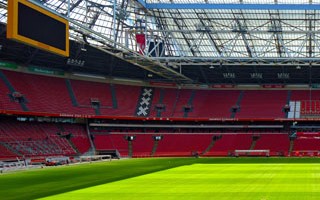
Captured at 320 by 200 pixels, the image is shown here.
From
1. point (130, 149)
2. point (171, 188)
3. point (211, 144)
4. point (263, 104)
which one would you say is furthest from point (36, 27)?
point (263, 104)

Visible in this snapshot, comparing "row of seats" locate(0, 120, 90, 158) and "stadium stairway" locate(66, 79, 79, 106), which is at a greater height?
"stadium stairway" locate(66, 79, 79, 106)

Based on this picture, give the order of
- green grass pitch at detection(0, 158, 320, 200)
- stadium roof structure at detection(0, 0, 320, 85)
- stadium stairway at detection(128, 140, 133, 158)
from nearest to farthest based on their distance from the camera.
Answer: green grass pitch at detection(0, 158, 320, 200)
stadium roof structure at detection(0, 0, 320, 85)
stadium stairway at detection(128, 140, 133, 158)

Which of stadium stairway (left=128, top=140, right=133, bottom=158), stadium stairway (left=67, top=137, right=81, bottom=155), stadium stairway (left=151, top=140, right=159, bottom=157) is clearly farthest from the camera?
stadium stairway (left=151, top=140, right=159, bottom=157)

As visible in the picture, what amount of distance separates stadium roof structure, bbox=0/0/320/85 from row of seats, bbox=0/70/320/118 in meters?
3.43

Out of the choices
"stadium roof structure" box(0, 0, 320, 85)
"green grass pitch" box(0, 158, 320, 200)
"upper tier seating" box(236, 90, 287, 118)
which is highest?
"stadium roof structure" box(0, 0, 320, 85)

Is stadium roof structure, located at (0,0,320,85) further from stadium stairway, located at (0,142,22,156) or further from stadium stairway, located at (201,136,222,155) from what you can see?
stadium stairway, located at (201,136,222,155)

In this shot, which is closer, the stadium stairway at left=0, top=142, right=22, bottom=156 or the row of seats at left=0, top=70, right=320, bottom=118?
the stadium stairway at left=0, top=142, right=22, bottom=156

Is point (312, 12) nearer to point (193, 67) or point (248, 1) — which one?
point (248, 1)

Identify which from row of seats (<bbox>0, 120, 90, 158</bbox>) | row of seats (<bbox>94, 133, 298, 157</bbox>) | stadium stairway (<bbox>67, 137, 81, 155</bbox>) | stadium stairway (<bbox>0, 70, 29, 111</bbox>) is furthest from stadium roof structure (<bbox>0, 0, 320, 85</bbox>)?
row of seats (<bbox>94, 133, 298, 157</bbox>)

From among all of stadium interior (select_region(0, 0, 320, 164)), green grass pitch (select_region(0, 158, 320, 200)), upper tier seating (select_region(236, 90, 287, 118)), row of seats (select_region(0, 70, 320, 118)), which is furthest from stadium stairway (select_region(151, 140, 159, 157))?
green grass pitch (select_region(0, 158, 320, 200))

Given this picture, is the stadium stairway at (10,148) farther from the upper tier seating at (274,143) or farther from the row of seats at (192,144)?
the upper tier seating at (274,143)

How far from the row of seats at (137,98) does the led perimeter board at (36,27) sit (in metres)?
34.0

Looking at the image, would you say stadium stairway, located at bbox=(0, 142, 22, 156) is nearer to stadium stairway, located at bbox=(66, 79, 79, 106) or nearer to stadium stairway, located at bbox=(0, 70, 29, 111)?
stadium stairway, located at bbox=(0, 70, 29, 111)

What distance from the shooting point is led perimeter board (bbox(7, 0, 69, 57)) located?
2608 cm
